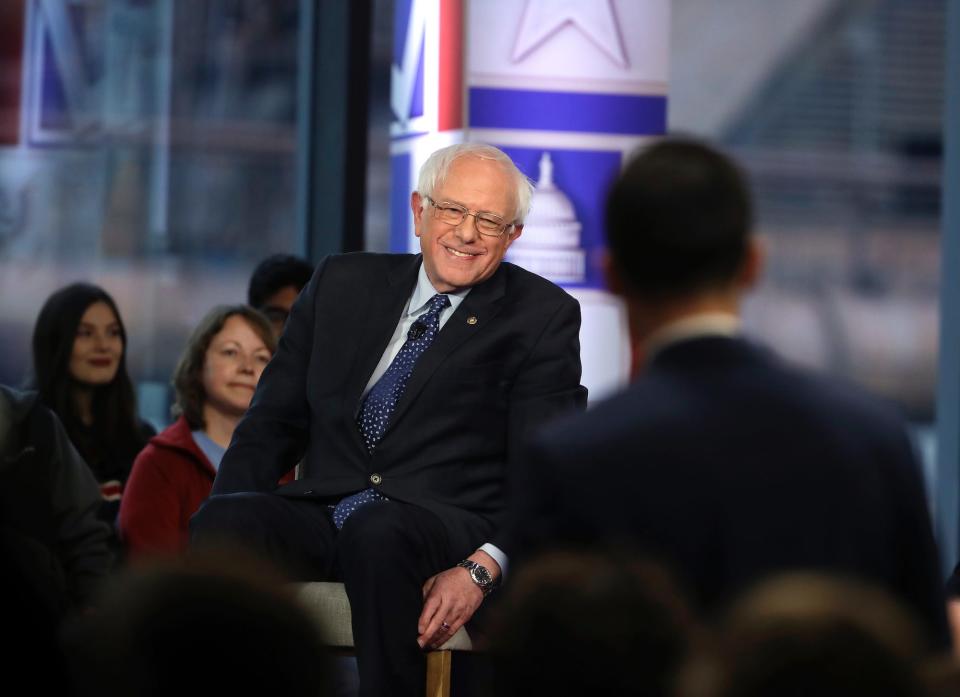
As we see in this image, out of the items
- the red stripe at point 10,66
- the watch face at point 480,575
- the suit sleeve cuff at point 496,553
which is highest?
the red stripe at point 10,66

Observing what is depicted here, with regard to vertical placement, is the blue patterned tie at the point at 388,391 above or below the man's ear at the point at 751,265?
below

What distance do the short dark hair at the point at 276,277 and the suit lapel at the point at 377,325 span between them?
5.72ft

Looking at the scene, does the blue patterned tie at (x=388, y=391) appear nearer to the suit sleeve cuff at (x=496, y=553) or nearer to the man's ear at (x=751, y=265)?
the suit sleeve cuff at (x=496, y=553)

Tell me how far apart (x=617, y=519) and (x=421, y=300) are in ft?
5.66

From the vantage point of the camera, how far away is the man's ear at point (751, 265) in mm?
1651

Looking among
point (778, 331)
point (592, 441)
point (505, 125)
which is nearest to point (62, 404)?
point (505, 125)

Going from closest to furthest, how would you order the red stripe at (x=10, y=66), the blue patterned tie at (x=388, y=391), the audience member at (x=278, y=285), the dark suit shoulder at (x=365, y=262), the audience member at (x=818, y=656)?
the audience member at (x=818, y=656) → the blue patterned tie at (x=388, y=391) → the dark suit shoulder at (x=365, y=262) → the audience member at (x=278, y=285) → the red stripe at (x=10, y=66)

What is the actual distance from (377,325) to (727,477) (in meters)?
1.71

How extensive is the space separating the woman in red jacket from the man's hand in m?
0.95

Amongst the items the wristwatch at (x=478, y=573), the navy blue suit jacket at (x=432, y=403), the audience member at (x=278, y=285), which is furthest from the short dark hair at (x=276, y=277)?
the wristwatch at (x=478, y=573)

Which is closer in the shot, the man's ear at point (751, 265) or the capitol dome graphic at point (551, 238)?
the man's ear at point (751, 265)

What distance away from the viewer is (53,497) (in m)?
3.72

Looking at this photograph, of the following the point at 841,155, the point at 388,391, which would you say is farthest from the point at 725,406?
the point at 841,155

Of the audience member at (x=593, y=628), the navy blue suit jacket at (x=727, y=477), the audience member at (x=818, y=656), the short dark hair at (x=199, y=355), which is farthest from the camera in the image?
the short dark hair at (x=199, y=355)
